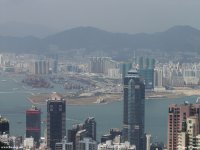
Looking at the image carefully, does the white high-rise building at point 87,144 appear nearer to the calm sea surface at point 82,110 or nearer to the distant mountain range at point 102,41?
the calm sea surface at point 82,110

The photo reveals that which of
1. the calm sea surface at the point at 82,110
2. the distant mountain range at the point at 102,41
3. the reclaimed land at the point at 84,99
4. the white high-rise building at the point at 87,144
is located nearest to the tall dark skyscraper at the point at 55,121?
the calm sea surface at the point at 82,110

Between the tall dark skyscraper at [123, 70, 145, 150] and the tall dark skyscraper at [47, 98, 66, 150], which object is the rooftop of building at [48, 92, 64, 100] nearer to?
the tall dark skyscraper at [47, 98, 66, 150]

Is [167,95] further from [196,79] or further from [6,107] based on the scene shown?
[6,107]

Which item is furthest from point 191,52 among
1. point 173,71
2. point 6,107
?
point 6,107

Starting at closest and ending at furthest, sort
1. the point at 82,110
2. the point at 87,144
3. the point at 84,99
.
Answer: the point at 87,144, the point at 82,110, the point at 84,99

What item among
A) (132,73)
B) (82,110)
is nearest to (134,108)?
(82,110)

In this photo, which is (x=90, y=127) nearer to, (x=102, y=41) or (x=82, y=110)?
(x=82, y=110)
